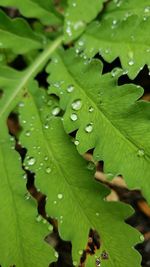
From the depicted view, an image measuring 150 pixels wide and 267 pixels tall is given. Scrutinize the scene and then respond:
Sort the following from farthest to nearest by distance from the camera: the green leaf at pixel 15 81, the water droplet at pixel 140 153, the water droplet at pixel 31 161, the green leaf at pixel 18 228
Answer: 1. the green leaf at pixel 15 81
2. the water droplet at pixel 31 161
3. the green leaf at pixel 18 228
4. the water droplet at pixel 140 153

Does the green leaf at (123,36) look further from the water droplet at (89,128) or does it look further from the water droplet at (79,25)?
the water droplet at (89,128)

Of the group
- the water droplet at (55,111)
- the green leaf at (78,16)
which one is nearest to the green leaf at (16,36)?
the green leaf at (78,16)

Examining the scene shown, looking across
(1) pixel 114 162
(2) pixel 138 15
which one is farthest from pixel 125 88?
(2) pixel 138 15

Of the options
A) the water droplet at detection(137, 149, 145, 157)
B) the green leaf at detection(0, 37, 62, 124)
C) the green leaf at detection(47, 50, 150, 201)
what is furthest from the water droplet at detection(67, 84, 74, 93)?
the water droplet at detection(137, 149, 145, 157)

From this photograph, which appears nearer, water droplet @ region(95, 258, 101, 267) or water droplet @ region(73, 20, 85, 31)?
water droplet @ region(95, 258, 101, 267)

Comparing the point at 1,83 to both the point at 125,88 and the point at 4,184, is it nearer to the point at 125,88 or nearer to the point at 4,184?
the point at 4,184

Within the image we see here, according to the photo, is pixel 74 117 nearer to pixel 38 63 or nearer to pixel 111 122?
pixel 111 122

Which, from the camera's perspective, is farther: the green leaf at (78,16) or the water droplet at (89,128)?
the green leaf at (78,16)

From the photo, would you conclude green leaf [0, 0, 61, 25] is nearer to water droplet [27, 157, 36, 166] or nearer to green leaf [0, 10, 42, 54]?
green leaf [0, 10, 42, 54]
